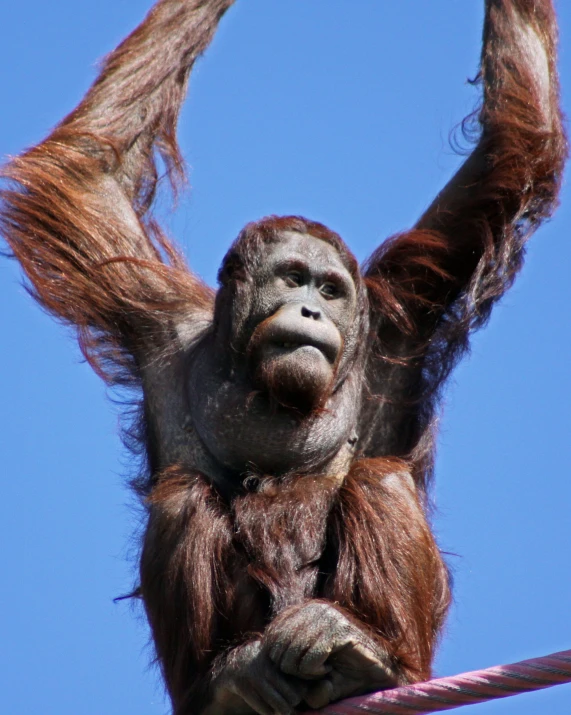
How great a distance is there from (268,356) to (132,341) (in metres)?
1.04

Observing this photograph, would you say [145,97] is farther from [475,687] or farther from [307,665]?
[475,687]

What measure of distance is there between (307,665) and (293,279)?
1.96m

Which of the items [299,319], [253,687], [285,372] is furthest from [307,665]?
[299,319]

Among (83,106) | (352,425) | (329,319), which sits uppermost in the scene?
(83,106)

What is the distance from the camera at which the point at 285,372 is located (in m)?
6.03

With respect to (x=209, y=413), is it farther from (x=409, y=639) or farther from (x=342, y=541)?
(x=409, y=639)

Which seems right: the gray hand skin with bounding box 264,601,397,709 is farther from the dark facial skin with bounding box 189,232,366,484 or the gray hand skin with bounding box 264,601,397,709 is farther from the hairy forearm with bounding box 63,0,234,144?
the hairy forearm with bounding box 63,0,234,144

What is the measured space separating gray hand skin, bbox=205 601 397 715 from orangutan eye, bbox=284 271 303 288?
5.37 feet

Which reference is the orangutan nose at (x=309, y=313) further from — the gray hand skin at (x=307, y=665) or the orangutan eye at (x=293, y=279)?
the gray hand skin at (x=307, y=665)

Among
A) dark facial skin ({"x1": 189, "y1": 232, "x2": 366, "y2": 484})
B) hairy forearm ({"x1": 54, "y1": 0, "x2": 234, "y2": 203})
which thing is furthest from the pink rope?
hairy forearm ({"x1": 54, "y1": 0, "x2": 234, "y2": 203})

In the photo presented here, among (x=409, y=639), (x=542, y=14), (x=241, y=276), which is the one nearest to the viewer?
(x=409, y=639)

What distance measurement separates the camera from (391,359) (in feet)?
22.0

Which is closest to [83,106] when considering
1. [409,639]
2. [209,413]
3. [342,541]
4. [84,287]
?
[84,287]

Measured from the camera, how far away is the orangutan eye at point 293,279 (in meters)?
6.41
